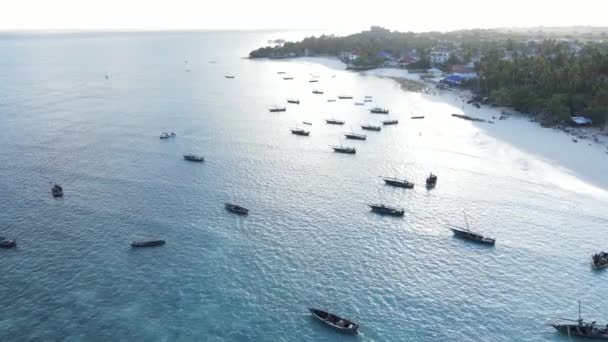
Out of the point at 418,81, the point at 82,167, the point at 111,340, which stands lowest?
the point at 111,340

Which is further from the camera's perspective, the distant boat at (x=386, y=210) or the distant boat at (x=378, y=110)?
the distant boat at (x=378, y=110)

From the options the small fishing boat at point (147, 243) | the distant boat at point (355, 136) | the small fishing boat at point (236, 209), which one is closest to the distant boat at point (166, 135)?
the distant boat at point (355, 136)

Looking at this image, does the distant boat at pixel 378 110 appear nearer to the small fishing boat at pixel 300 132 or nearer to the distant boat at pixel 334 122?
the distant boat at pixel 334 122

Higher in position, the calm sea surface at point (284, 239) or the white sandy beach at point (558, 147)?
the white sandy beach at point (558, 147)

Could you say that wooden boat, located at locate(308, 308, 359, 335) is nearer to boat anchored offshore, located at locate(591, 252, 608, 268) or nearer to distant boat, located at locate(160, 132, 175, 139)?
boat anchored offshore, located at locate(591, 252, 608, 268)

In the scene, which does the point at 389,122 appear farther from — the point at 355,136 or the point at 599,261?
the point at 599,261

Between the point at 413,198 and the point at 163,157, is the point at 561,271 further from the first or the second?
the point at 163,157

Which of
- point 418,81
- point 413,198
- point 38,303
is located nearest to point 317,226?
point 413,198
